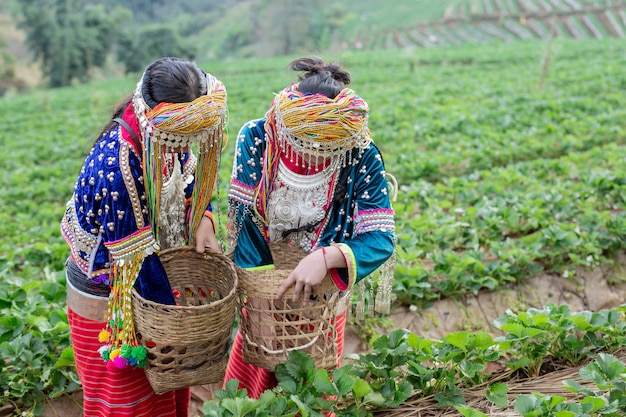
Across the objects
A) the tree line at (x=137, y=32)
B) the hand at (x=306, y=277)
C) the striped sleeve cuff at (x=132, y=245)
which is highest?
the striped sleeve cuff at (x=132, y=245)

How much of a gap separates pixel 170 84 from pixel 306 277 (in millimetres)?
831

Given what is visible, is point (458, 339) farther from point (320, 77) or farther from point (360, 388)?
point (320, 77)

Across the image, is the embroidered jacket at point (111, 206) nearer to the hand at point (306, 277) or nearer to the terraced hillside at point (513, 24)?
the hand at point (306, 277)

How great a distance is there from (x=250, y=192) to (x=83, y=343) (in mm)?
902

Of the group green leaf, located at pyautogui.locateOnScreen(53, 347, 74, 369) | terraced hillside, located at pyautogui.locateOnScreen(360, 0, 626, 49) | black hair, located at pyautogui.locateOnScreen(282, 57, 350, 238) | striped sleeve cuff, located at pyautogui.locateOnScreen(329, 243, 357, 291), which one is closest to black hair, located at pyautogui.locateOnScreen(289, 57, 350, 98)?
black hair, located at pyautogui.locateOnScreen(282, 57, 350, 238)

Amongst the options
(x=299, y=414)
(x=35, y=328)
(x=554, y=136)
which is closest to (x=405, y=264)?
(x=299, y=414)

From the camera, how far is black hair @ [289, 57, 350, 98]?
2176mm

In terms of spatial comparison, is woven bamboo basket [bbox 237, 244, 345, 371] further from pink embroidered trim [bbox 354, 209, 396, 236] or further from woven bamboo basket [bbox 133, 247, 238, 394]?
pink embroidered trim [bbox 354, 209, 396, 236]

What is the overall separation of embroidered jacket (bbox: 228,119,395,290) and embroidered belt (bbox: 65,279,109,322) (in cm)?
56

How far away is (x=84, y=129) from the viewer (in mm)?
13305

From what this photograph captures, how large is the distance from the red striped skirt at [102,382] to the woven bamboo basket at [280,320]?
0.45m

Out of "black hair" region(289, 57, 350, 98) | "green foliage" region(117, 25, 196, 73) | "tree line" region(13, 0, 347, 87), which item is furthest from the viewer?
"green foliage" region(117, 25, 196, 73)

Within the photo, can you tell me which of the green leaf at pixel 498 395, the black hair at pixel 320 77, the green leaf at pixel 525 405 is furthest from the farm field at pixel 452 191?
the green leaf at pixel 525 405

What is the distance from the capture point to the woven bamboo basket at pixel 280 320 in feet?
6.98
